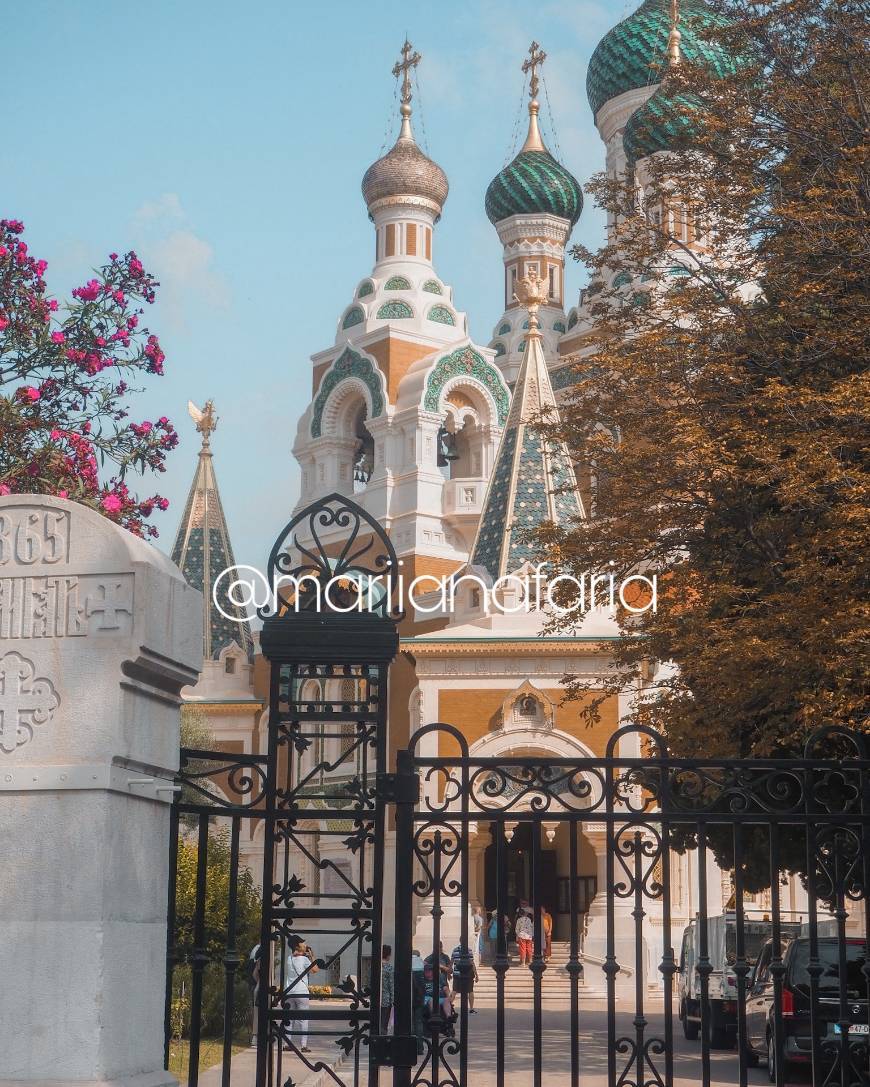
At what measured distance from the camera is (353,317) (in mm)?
39031

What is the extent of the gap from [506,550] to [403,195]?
1337 cm

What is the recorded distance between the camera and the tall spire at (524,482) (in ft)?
96.2

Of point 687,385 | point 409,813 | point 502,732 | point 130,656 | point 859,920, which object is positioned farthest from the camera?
point 502,732

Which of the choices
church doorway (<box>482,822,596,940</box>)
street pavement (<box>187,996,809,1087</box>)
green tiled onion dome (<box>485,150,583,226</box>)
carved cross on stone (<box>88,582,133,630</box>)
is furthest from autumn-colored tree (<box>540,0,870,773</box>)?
green tiled onion dome (<box>485,150,583,226</box>)

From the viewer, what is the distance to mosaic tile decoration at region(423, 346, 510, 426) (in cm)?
3566

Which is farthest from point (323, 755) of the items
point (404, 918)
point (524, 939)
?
point (524, 939)

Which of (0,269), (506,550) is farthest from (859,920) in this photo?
(0,269)

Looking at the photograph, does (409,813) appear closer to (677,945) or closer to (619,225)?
(619,225)

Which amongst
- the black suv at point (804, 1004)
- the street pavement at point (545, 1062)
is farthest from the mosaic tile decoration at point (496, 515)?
the black suv at point (804, 1004)

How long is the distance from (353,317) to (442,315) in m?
2.26

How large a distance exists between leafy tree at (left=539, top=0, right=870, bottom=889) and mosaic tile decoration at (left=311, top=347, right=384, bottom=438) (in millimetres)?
22018

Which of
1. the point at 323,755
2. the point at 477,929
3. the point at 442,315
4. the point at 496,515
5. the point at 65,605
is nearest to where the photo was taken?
the point at 65,605

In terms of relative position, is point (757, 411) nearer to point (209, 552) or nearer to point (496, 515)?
point (496, 515)

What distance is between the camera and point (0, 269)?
11102mm
